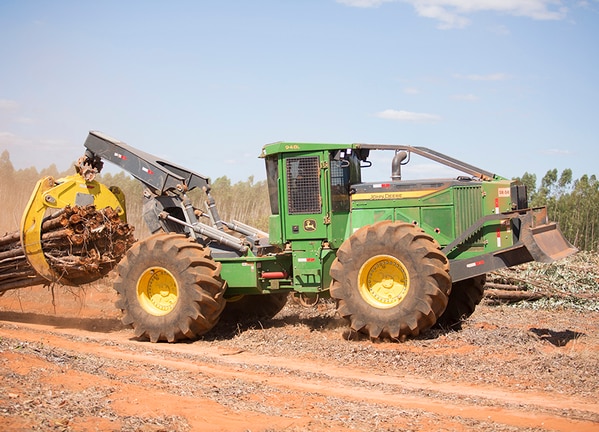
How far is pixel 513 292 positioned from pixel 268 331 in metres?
6.29

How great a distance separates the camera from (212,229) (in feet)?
41.5

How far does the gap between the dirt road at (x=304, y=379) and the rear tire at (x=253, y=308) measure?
0.42m

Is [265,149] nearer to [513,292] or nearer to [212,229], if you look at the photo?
[212,229]

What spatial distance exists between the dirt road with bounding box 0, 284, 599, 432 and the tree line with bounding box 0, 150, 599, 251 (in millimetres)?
12887

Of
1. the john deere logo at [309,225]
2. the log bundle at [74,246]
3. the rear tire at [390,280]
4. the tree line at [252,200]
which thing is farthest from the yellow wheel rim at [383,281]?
the tree line at [252,200]

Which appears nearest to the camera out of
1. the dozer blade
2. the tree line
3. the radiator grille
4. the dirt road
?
the dirt road

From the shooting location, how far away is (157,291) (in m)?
12.3

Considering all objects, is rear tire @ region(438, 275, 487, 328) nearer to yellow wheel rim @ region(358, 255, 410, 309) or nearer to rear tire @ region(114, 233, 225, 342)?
yellow wheel rim @ region(358, 255, 410, 309)

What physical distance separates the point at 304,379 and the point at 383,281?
8.29ft

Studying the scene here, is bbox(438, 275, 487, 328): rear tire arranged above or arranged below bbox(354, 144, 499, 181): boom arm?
below

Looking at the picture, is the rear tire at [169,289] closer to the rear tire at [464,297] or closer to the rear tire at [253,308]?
the rear tire at [253,308]

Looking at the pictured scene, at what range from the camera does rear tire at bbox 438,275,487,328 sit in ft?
39.9

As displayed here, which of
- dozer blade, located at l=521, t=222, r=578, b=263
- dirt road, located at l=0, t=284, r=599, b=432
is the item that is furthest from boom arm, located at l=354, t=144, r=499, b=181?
dirt road, located at l=0, t=284, r=599, b=432

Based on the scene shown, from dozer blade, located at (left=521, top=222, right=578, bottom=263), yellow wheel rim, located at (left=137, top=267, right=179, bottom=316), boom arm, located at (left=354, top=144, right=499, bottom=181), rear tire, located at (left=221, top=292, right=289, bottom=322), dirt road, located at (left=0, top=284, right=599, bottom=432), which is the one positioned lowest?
dirt road, located at (left=0, top=284, right=599, bottom=432)
